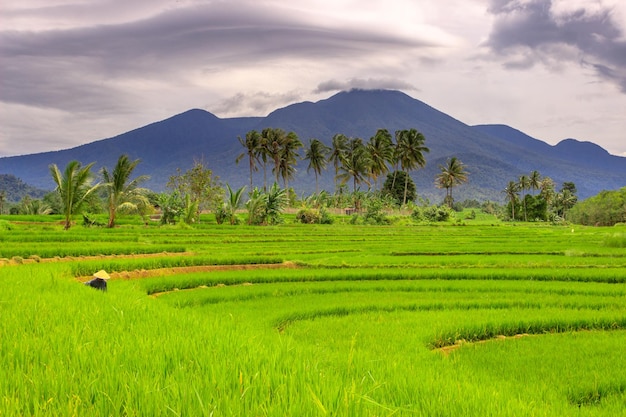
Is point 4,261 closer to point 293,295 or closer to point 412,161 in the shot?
point 293,295

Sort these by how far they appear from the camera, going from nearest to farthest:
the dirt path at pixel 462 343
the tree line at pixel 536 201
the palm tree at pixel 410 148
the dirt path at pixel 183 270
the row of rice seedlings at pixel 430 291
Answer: the dirt path at pixel 462 343 → the row of rice seedlings at pixel 430 291 → the dirt path at pixel 183 270 → the palm tree at pixel 410 148 → the tree line at pixel 536 201

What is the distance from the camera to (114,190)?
3128 centimetres

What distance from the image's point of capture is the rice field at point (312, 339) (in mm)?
2789

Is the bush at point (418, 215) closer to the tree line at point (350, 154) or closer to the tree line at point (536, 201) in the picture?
the tree line at point (350, 154)

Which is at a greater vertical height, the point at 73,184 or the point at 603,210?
the point at 73,184

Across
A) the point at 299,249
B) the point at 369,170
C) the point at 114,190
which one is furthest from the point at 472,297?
the point at 369,170

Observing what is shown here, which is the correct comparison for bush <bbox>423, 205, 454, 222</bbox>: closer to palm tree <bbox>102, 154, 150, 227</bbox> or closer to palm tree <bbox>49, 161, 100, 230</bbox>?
palm tree <bbox>102, 154, 150, 227</bbox>

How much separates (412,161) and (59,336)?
279 ft

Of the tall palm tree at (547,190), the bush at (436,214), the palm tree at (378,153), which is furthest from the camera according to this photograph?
the tall palm tree at (547,190)

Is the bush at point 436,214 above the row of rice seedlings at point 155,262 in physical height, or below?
above

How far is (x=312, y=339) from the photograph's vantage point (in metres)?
7.56

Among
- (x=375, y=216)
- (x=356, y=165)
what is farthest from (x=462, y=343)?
(x=356, y=165)

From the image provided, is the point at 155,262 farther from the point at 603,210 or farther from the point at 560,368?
the point at 603,210

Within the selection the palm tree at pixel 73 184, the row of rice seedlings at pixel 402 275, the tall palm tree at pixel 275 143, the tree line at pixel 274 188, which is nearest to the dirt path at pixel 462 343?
the row of rice seedlings at pixel 402 275
